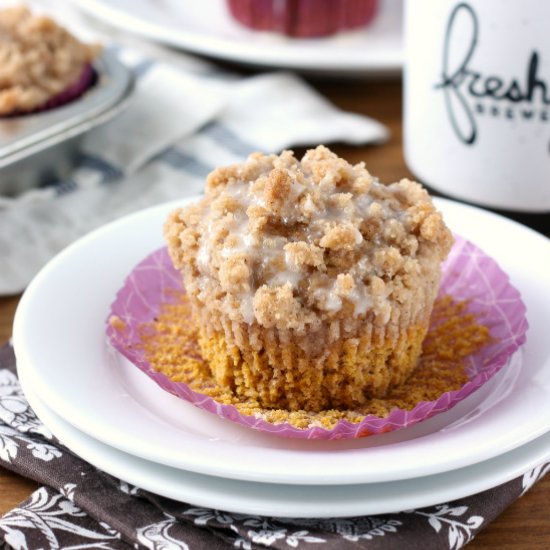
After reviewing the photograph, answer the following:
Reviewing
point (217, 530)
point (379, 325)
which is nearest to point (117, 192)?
point (379, 325)

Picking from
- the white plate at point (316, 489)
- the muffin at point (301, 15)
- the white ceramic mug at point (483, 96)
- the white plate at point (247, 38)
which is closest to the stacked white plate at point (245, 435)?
the white plate at point (316, 489)

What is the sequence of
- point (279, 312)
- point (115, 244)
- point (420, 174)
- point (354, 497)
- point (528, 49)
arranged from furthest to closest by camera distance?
point (420, 174) → point (528, 49) → point (115, 244) → point (279, 312) → point (354, 497)

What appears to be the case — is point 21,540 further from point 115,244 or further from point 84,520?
point 115,244

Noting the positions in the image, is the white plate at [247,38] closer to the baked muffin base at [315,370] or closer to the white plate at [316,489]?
the baked muffin base at [315,370]

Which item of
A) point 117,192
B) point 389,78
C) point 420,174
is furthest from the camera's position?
point 389,78

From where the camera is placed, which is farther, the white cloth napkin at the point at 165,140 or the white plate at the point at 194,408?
the white cloth napkin at the point at 165,140

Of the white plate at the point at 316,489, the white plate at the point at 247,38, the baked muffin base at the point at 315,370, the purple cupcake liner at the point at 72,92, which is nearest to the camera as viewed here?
the white plate at the point at 316,489

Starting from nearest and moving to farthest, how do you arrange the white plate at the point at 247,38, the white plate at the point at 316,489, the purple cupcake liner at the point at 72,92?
1. the white plate at the point at 316,489
2. the purple cupcake liner at the point at 72,92
3. the white plate at the point at 247,38

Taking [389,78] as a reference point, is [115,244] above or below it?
above

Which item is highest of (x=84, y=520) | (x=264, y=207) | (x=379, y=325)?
(x=264, y=207)
